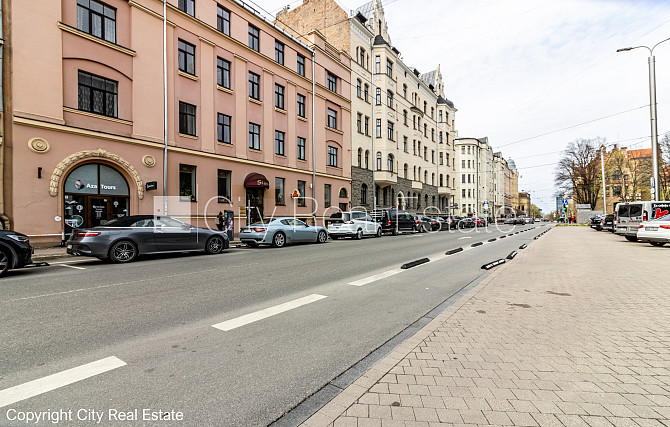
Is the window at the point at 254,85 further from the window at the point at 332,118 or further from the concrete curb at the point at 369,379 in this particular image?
the concrete curb at the point at 369,379

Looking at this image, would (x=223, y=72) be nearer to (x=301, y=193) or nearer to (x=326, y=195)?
(x=301, y=193)

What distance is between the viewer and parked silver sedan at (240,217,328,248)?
15.2m

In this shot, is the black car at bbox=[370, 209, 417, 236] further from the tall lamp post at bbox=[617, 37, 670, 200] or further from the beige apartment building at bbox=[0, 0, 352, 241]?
the tall lamp post at bbox=[617, 37, 670, 200]

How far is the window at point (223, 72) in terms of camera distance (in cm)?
2066

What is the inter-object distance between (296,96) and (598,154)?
5052 cm

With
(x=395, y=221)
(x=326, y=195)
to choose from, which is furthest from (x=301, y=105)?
(x=395, y=221)

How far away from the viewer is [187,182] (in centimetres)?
1877

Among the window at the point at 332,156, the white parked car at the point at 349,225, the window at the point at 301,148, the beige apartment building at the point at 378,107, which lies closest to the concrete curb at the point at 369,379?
the white parked car at the point at 349,225

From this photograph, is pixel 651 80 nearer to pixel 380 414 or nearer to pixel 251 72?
pixel 251 72

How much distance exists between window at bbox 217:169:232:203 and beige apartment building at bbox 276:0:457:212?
14.3 meters

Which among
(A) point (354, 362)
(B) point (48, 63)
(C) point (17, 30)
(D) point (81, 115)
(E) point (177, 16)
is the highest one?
(E) point (177, 16)

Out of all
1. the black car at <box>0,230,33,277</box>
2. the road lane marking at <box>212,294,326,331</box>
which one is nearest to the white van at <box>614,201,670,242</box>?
the road lane marking at <box>212,294,326,331</box>

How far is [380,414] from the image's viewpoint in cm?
246

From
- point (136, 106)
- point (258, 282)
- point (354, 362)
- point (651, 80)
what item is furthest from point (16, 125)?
point (651, 80)
